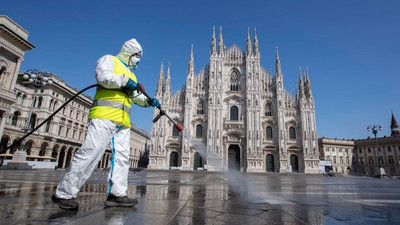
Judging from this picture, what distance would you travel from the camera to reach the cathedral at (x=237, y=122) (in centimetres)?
2852

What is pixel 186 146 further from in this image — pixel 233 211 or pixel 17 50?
pixel 233 211

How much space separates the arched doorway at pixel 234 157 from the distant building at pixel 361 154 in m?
29.9

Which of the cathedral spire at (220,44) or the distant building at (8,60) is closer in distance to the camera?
the distant building at (8,60)

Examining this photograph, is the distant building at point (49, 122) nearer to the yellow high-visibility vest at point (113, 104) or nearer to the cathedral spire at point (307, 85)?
the yellow high-visibility vest at point (113, 104)

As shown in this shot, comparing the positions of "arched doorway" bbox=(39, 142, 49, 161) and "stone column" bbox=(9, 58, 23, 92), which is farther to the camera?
"arched doorway" bbox=(39, 142, 49, 161)

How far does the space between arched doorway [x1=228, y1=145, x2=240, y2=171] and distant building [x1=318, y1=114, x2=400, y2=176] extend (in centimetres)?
2990

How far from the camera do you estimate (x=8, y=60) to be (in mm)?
20125

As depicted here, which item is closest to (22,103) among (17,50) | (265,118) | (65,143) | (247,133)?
(65,143)

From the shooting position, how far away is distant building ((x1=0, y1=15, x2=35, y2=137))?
19.2 meters

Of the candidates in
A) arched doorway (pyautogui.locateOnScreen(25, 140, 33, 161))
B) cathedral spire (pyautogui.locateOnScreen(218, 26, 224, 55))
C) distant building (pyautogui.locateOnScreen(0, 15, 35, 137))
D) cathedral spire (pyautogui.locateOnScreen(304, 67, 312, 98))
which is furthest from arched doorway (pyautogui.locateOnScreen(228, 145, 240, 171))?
arched doorway (pyautogui.locateOnScreen(25, 140, 33, 161))

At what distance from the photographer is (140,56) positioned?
3260 millimetres

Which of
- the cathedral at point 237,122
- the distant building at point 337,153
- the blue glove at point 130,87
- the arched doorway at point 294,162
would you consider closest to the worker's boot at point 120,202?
the blue glove at point 130,87

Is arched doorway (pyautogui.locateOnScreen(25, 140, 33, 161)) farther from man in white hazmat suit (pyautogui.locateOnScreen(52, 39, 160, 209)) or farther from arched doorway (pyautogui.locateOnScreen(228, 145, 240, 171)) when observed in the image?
man in white hazmat suit (pyautogui.locateOnScreen(52, 39, 160, 209))

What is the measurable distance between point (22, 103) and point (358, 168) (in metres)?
63.4
